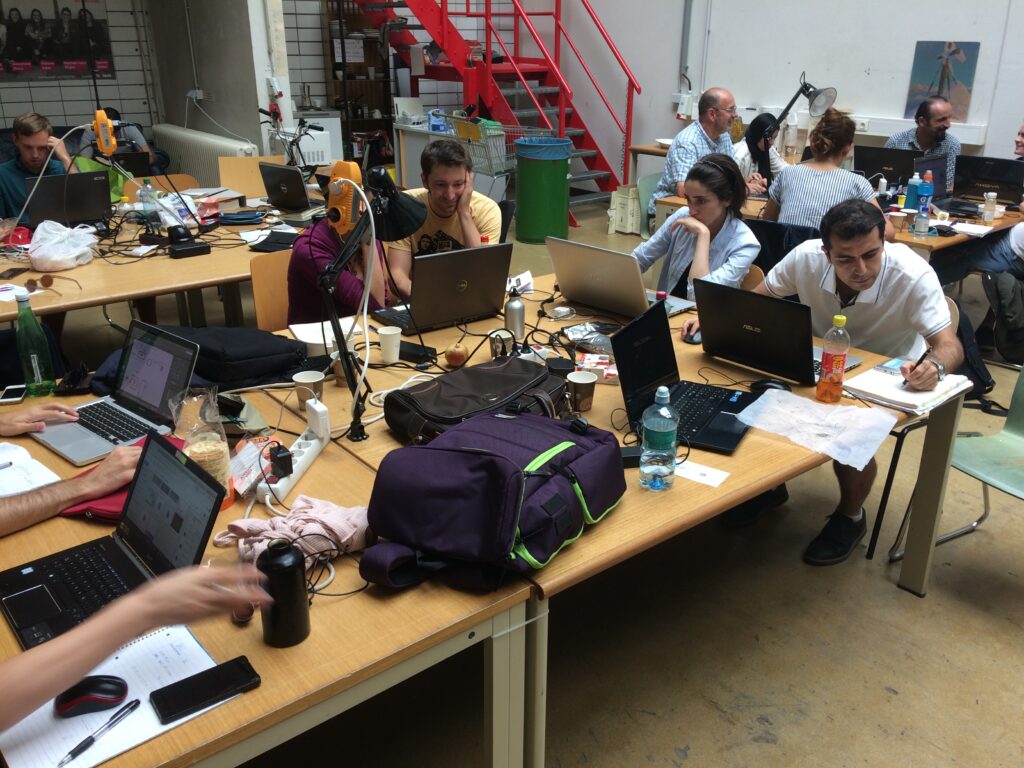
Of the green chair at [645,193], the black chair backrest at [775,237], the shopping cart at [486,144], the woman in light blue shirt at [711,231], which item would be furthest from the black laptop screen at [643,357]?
the shopping cart at [486,144]

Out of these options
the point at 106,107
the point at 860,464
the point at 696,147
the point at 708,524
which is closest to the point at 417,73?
the point at 106,107

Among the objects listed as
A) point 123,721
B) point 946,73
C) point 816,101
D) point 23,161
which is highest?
point 946,73

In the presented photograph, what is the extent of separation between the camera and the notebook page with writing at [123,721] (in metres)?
1.10

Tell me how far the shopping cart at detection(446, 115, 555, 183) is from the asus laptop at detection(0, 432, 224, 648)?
5176 mm

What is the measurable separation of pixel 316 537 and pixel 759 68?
21.6 feet

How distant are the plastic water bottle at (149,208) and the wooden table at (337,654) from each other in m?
2.80

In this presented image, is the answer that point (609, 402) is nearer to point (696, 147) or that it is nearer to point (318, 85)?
point (696, 147)

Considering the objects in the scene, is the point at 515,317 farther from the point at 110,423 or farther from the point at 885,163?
the point at 885,163

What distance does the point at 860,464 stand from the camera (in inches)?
73.6

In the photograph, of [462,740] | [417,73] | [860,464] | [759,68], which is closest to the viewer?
[860,464]

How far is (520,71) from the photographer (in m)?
7.55

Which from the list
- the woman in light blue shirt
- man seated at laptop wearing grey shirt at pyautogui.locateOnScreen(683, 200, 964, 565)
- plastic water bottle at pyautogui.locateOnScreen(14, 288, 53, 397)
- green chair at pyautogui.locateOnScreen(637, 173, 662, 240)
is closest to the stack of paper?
man seated at laptop wearing grey shirt at pyautogui.locateOnScreen(683, 200, 964, 565)

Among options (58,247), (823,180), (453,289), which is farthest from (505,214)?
(58,247)

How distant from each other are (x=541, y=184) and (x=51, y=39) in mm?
4346
